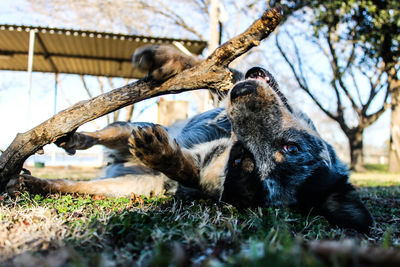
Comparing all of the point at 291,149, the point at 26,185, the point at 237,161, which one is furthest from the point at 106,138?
the point at 291,149

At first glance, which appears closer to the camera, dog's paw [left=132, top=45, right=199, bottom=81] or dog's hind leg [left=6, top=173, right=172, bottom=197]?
dog's paw [left=132, top=45, right=199, bottom=81]

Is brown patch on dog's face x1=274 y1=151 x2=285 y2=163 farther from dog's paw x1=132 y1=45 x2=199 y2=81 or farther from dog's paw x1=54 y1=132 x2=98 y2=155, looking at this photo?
dog's paw x1=54 y1=132 x2=98 y2=155

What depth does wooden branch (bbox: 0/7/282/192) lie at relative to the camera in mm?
2369

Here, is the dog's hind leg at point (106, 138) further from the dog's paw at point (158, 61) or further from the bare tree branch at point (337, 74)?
the bare tree branch at point (337, 74)

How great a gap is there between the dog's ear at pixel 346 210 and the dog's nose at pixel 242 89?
3.57 ft

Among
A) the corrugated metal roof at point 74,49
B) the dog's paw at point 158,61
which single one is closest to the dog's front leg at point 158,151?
the dog's paw at point 158,61

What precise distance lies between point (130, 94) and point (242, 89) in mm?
872

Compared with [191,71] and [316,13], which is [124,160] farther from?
[316,13]

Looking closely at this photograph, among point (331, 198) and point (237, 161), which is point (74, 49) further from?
point (331, 198)

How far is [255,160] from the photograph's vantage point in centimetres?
280

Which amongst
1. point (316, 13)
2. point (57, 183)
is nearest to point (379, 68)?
point (316, 13)

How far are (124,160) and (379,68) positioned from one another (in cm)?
1596

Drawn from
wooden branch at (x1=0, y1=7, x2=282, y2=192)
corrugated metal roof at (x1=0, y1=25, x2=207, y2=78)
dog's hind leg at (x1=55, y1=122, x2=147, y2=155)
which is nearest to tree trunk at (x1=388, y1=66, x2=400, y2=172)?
corrugated metal roof at (x1=0, y1=25, x2=207, y2=78)

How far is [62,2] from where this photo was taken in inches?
750
